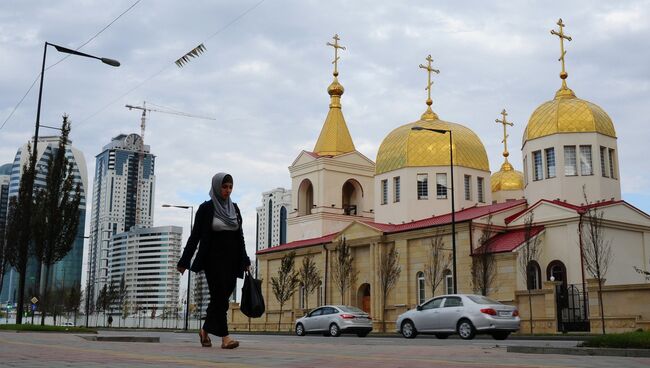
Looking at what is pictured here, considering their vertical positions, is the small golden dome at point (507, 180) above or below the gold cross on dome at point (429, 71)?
below

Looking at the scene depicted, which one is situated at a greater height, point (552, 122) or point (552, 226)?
point (552, 122)

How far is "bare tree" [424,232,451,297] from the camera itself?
42.0 metres

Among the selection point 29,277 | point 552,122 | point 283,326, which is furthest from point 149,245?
point 552,122

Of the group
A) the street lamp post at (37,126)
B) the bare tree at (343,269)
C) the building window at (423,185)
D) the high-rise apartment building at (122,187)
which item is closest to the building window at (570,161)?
the building window at (423,185)

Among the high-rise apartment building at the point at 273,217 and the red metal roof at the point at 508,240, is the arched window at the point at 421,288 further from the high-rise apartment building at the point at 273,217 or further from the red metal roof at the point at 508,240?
the high-rise apartment building at the point at 273,217

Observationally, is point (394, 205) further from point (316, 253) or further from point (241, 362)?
point (241, 362)

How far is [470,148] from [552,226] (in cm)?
1274

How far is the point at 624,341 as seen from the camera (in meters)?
12.2

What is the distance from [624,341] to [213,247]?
6.93 m

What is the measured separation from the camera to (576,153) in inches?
1662

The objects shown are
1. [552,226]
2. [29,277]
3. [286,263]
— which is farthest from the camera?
[29,277]

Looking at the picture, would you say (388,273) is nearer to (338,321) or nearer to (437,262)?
(437,262)

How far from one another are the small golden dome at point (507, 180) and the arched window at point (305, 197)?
1456cm

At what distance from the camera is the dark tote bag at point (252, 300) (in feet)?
31.2
